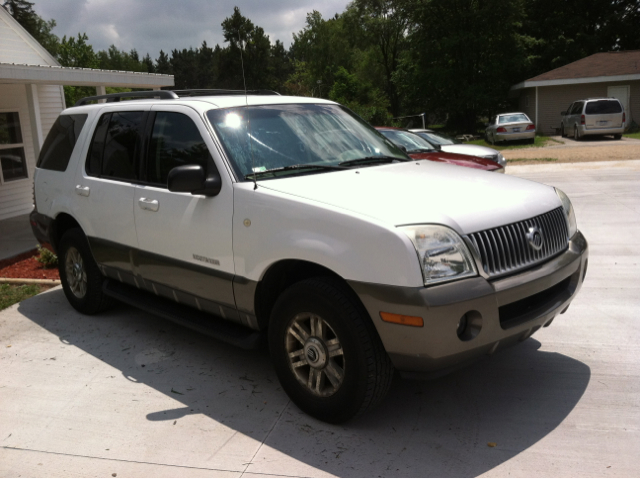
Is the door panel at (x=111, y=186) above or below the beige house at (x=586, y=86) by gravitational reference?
below

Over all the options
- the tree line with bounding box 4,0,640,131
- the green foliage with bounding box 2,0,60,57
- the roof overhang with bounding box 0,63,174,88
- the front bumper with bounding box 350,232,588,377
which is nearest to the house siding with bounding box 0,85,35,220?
the roof overhang with bounding box 0,63,174,88

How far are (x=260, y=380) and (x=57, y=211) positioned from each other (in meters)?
2.82

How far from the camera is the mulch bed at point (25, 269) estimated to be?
26.2ft

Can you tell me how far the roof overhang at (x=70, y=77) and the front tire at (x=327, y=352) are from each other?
8.43m

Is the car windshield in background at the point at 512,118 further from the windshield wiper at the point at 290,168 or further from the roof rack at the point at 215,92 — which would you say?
the windshield wiper at the point at 290,168

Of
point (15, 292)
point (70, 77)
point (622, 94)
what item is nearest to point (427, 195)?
point (15, 292)

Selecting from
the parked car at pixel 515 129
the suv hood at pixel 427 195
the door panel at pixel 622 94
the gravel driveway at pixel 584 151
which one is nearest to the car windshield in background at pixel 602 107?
the gravel driveway at pixel 584 151

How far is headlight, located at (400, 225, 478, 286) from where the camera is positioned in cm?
326

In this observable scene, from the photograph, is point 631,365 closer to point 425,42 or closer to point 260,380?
point 260,380

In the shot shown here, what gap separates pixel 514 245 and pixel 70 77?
10423 millimetres

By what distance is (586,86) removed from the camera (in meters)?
33.9

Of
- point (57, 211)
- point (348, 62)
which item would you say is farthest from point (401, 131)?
point (348, 62)

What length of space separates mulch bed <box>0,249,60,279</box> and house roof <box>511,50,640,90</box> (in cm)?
3077

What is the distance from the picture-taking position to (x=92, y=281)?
584cm
